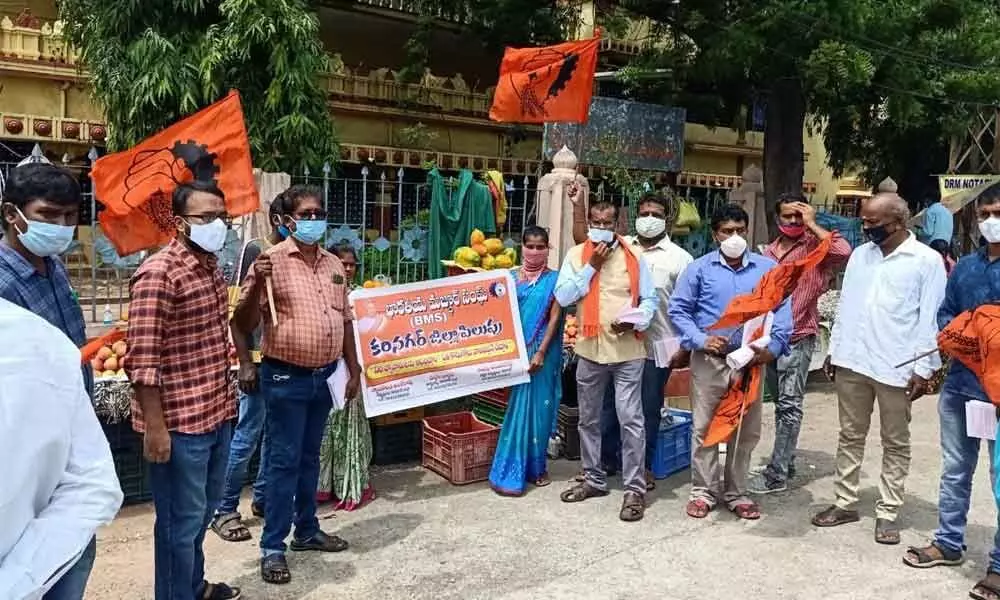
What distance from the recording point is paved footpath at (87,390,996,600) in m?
4.05

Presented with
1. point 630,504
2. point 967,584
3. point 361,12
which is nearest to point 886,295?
point 967,584

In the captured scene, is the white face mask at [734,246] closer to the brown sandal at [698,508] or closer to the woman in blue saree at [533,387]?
the woman in blue saree at [533,387]

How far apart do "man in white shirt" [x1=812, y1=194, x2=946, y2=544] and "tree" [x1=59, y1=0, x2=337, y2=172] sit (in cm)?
789

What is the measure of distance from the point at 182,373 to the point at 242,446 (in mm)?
1588

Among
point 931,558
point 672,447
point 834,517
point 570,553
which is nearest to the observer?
point 931,558

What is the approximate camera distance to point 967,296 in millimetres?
4246

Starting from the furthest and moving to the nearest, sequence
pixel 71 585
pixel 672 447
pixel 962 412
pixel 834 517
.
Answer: pixel 672 447 → pixel 834 517 → pixel 962 412 → pixel 71 585

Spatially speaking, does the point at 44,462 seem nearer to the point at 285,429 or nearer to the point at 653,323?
the point at 285,429

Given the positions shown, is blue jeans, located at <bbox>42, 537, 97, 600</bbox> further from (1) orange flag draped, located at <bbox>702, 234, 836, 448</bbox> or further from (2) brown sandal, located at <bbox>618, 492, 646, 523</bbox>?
(1) orange flag draped, located at <bbox>702, 234, 836, 448</bbox>

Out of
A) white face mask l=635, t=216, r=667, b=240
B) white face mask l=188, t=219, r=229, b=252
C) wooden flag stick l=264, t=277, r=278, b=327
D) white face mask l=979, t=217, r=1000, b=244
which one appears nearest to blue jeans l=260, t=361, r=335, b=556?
wooden flag stick l=264, t=277, r=278, b=327

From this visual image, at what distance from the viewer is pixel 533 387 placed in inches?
219

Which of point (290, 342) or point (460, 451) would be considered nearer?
point (290, 342)

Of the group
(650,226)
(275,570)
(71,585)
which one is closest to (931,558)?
(650,226)

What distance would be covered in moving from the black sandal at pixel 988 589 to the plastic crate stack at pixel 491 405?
3003 mm
